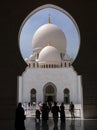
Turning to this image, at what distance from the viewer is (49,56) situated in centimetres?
2934

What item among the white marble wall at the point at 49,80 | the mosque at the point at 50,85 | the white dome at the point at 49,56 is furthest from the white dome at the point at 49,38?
the white marble wall at the point at 49,80

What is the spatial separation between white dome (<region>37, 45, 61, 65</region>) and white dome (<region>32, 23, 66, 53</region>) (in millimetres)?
2194

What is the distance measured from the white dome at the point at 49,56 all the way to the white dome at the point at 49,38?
219cm

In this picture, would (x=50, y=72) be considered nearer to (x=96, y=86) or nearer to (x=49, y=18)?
(x=49, y=18)

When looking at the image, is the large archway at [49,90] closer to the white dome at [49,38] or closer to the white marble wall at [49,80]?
the white marble wall at [49,80]

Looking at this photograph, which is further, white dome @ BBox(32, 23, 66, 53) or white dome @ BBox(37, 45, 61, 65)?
white dome @ BBox(32, 23, 66, 53)

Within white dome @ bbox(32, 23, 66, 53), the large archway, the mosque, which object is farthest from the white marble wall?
white dome @ bbox(32, 23, 66, 53)

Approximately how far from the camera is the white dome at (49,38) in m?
32.1

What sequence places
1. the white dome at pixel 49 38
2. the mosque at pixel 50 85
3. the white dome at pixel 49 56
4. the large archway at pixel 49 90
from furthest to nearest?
the white dome at pixel 49 38
the white dome at pixel 49 56
the large archway at pixel 49 90
the mosque at pixel 50 85

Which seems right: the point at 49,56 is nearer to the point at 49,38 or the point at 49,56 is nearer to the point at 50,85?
the point at 49,38

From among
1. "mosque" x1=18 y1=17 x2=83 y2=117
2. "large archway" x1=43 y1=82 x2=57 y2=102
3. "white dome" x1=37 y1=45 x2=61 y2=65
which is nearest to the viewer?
"mosque" x1=18 y1=17 x2=83 y2=117

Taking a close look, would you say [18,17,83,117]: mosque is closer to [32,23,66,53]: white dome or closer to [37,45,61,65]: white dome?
[37,45,61,65]: white dome

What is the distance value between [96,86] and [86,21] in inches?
85.8

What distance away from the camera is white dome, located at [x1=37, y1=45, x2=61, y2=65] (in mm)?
29312
